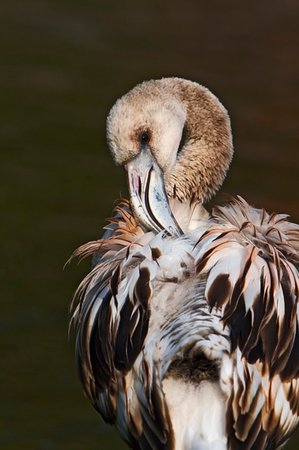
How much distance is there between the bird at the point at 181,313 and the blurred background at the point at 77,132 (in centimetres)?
178

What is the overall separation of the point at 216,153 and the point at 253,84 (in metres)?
7.57

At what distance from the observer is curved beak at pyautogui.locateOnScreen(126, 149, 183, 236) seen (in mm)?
5789

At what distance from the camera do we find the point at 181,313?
17.1ft

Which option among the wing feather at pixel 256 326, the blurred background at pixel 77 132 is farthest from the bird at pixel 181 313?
the blurred background at pixel 77 132

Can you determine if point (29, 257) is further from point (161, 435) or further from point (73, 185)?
point (161, 435)

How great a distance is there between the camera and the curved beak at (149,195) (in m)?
5.79

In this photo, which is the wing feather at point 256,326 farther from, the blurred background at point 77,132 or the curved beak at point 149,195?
the blurred background at point 77,132

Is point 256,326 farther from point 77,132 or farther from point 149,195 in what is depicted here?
point 77,132

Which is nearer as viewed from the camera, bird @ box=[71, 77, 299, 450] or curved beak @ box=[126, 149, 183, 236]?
bird @ box=[71, 77, 299, 450]

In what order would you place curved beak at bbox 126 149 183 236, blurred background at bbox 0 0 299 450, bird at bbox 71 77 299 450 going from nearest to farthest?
bird at bbox 71 77 299 450
curved beak at bbox 126 149 183 236
blurred background at bbox 0 0 299 450

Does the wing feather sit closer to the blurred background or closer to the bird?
the bird

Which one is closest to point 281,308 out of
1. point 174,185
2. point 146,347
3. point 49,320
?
point 146,347

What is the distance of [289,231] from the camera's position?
6.04m

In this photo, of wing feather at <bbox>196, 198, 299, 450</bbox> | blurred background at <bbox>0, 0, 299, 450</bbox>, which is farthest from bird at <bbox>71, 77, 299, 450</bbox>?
blurred background at <bbox>0, 0, 299, 450</bbox>
